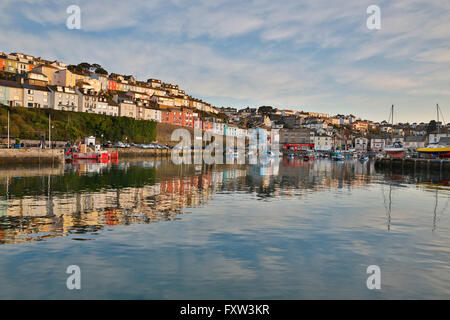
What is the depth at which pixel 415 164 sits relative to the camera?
74.6 meters

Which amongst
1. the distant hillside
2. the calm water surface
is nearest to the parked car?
the distant hillside

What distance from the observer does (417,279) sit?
35.8 ft

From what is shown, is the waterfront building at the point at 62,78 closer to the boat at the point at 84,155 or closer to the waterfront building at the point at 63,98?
the waterfront building at the point at 63,98

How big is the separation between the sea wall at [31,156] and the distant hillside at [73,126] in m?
13.1

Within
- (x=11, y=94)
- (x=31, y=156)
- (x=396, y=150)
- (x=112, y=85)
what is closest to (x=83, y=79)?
(x=112, y=85)

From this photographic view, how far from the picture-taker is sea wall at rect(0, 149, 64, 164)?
60.4 m

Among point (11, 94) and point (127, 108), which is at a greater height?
point (127, 108)

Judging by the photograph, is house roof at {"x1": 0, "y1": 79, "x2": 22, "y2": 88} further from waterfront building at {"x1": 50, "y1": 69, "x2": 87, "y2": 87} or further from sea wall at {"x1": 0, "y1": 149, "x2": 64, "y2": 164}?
sea wall at {"x1": 0, "y1": 149, "x2": 64, "y2": 164}

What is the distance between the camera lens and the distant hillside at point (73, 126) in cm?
8888

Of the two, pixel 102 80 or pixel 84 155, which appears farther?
pixel 102 80

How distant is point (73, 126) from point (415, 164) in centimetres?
8930

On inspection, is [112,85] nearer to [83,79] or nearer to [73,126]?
[83,79]

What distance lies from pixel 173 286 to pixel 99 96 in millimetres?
133252
